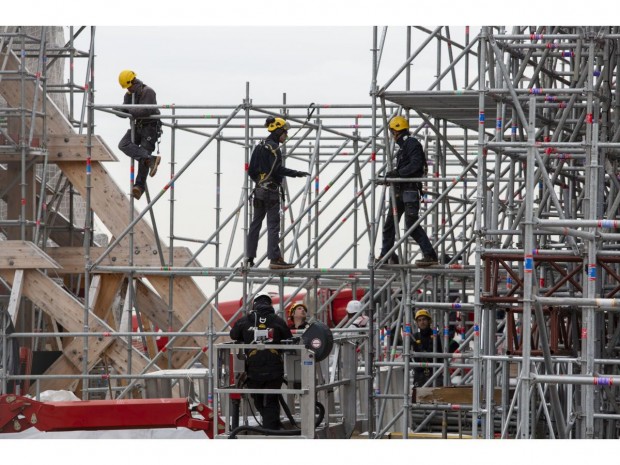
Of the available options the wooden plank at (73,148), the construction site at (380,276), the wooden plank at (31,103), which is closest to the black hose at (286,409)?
the construction site at (380,276)

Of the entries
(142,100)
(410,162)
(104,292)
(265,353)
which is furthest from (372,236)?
(104,292)

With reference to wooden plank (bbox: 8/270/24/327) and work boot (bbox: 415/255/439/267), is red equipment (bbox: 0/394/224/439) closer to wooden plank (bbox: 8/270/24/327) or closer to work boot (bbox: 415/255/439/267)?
work boot (bbox: 415/255/439/267)

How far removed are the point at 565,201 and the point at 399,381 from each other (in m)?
3.64

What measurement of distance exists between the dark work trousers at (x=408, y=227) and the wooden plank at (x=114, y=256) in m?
4.20

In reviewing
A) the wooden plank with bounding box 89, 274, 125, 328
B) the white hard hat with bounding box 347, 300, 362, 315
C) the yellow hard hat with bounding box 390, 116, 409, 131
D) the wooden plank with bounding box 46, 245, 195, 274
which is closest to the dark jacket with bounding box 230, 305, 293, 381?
the yellow hard hat with bounding box 390, 116, 409, 131

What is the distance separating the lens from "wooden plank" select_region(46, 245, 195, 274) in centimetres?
2494

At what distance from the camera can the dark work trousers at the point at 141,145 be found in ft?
78.7

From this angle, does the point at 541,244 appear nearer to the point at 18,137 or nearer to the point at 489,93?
the point at 489,93

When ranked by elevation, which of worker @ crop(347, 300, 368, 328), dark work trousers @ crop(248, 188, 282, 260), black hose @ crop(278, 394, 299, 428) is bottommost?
black hose @ crop(278, 394, 299, 428)

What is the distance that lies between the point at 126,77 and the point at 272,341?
6.93 meters

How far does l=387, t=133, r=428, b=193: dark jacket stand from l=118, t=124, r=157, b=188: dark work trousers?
4378mm

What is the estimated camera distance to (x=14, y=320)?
79.9 feet

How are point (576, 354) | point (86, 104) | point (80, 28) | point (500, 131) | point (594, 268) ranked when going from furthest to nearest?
point (80, 28), point (86, 104), point (576, 354), point (500, 131), point (594, 268)

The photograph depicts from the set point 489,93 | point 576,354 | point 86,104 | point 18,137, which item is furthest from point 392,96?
point 18,137
